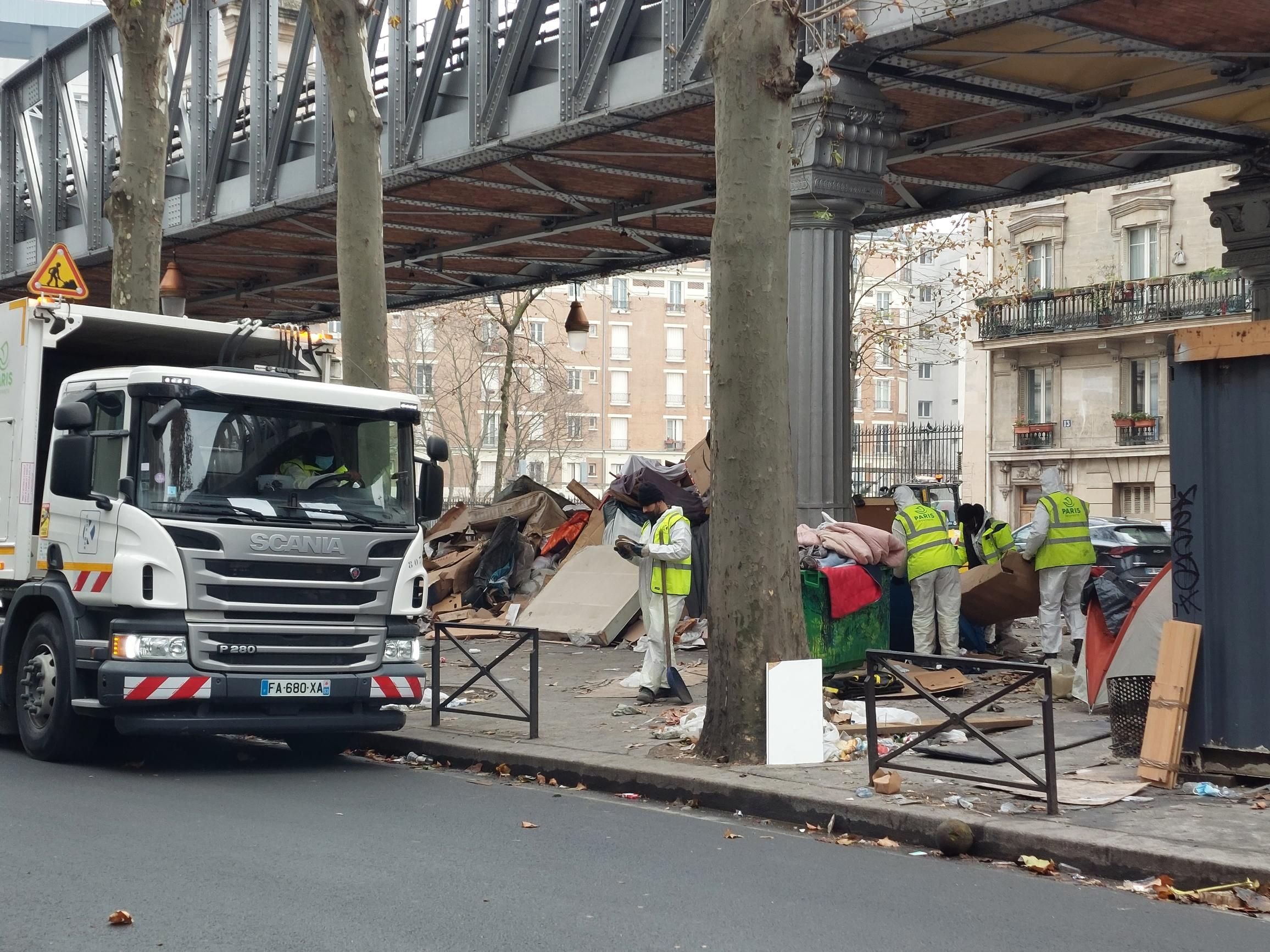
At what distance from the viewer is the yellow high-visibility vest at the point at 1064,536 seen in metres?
14.1

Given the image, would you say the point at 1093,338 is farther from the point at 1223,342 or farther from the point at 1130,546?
the point at 1223,342

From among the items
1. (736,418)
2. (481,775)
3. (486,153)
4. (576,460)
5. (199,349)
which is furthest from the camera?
(576,460)

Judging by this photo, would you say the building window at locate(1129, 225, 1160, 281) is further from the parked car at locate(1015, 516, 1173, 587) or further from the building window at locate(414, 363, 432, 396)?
the building window at locate(414, 363, 432, 396)

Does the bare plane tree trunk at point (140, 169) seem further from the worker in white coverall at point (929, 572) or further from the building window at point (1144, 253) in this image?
the building window at point (1144, 253)

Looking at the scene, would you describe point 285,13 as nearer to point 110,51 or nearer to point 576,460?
point 110,51

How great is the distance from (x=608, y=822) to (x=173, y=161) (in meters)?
19.5

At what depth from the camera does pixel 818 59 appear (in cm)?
1290

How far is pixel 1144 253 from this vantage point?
150 ft

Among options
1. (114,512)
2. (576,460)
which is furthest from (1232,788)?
(576,460)

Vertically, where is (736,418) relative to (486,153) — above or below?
below

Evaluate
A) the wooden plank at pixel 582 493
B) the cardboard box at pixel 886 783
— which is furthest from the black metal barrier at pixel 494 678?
the wooden plank at pixel 582 493

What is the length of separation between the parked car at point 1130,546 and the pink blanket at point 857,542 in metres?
1.67

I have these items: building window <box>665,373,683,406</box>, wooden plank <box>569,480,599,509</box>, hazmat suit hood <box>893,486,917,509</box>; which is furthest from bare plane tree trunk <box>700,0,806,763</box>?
building window <box>665,373,683,406</box>

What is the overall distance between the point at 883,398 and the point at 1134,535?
67.2 meters
